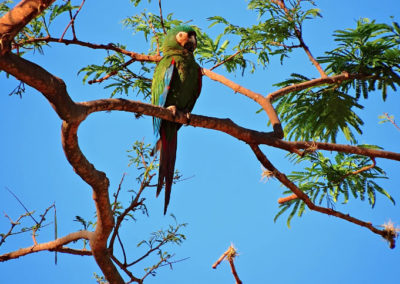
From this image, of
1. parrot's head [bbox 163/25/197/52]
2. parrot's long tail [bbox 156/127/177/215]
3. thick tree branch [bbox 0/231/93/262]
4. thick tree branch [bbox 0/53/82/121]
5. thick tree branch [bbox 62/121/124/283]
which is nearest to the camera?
thick tree branch [bbox 0/53/82/121]

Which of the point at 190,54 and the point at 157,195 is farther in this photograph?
the point at 190,54

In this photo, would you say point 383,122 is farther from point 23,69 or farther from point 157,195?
point 23,69

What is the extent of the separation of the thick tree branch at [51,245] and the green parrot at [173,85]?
529 mm

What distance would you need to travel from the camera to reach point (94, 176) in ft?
5.78

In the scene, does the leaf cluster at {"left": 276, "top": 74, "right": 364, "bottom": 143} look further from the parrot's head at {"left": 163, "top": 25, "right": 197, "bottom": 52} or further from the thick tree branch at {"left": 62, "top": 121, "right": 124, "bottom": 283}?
the thick tree branch at {"left": 62, "top": 121, "right": 124, "bottom": 283}

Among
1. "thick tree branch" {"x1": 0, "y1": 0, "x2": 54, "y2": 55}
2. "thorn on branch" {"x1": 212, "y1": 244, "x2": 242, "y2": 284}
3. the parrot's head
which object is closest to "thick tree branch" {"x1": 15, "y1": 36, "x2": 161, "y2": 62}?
the parrot's head

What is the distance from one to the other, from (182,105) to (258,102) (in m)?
0.46

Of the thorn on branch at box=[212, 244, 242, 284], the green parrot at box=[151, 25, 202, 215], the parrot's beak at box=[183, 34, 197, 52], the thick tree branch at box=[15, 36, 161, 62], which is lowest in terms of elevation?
the thorn on branch at box=[212, 244, 242, 284]

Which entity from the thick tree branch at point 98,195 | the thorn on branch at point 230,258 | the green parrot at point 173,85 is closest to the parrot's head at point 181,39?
the green parrot at point 173,85

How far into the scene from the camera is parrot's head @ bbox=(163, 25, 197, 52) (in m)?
2.80

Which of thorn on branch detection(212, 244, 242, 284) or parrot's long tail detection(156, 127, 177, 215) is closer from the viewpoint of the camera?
thorn on branch detection(212, 244, 242, 284)

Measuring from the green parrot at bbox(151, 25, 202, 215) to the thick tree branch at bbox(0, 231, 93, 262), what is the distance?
1.73ft

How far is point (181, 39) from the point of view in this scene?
2.80m

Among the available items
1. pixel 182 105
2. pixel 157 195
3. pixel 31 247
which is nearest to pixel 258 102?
pixel 182 105
